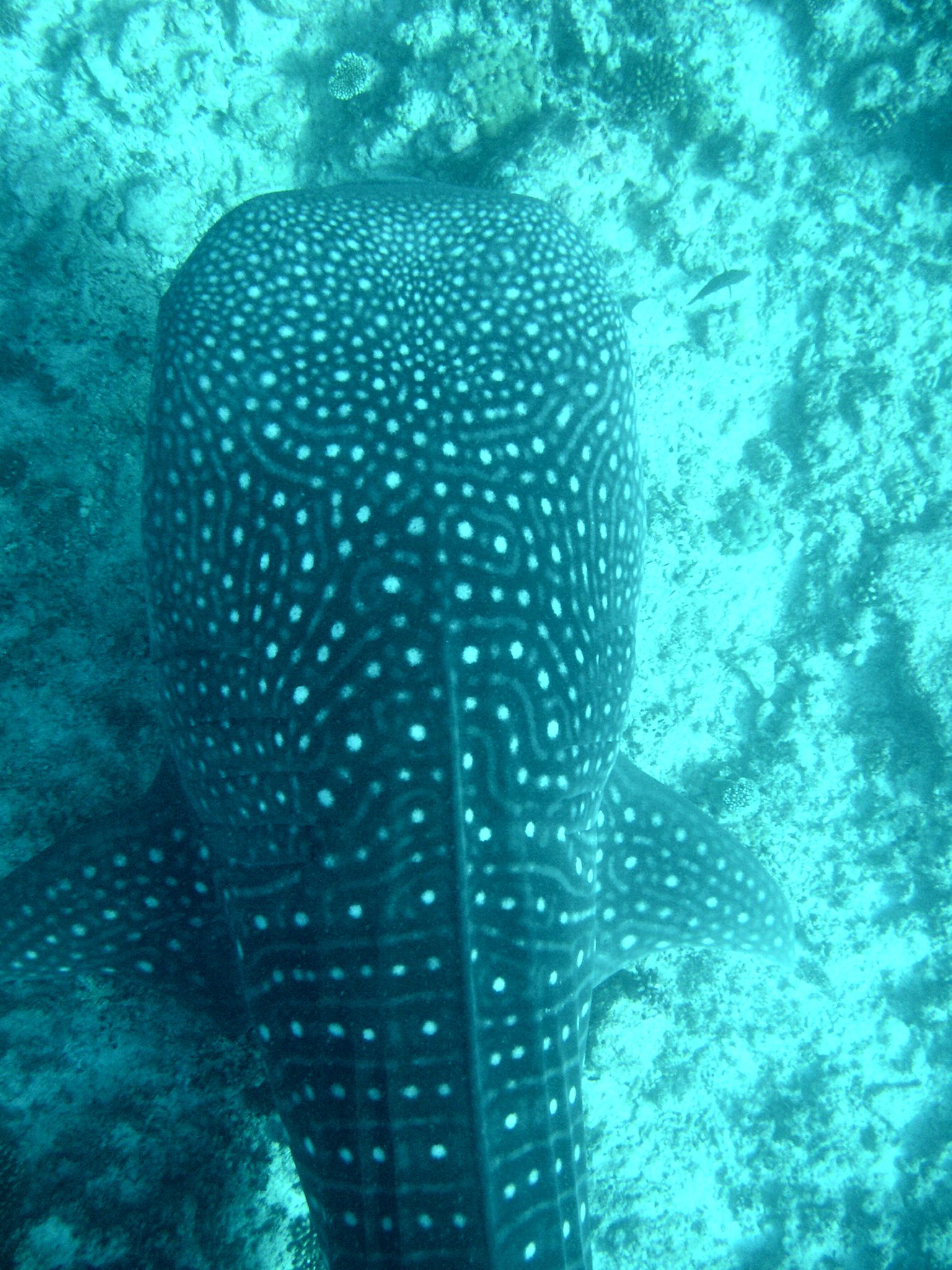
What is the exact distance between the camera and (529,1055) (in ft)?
9.06

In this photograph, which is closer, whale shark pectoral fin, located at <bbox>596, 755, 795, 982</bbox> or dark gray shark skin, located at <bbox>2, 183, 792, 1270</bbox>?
dark gray shark skin, located at <bbox>2, 183, 792, 1270</bbox>

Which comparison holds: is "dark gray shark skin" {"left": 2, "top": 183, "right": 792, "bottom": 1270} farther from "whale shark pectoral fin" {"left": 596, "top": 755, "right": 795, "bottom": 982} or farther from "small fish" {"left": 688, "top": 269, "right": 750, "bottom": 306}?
"small fish" {"left": 688, "top": 269, "right": 750, "bottom": 306}

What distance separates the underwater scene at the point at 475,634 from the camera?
2.71m

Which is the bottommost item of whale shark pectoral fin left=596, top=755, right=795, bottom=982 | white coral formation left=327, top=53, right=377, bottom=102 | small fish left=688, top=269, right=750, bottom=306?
whale shark pectoral fin left=596, top=755, right=795, bottom=982

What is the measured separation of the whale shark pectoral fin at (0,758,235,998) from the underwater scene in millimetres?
26

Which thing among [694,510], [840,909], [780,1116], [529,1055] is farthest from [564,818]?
[780,1116]

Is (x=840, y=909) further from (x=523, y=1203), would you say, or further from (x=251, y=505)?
(x=251, y=505)

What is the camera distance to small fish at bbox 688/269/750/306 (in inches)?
222

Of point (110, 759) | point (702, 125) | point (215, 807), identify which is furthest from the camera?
point (702, 125)

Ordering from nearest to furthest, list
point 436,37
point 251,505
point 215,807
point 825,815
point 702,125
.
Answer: point 251,505
point 215,807
point 436,37
point 702,125
point 825,815

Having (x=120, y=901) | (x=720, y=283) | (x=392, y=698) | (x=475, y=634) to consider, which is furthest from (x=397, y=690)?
(x=720, y=283)

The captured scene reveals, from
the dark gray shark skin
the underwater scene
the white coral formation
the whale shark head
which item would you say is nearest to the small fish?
the underwater scene

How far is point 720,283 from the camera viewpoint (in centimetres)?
564

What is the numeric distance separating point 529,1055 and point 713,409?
4991 mm
